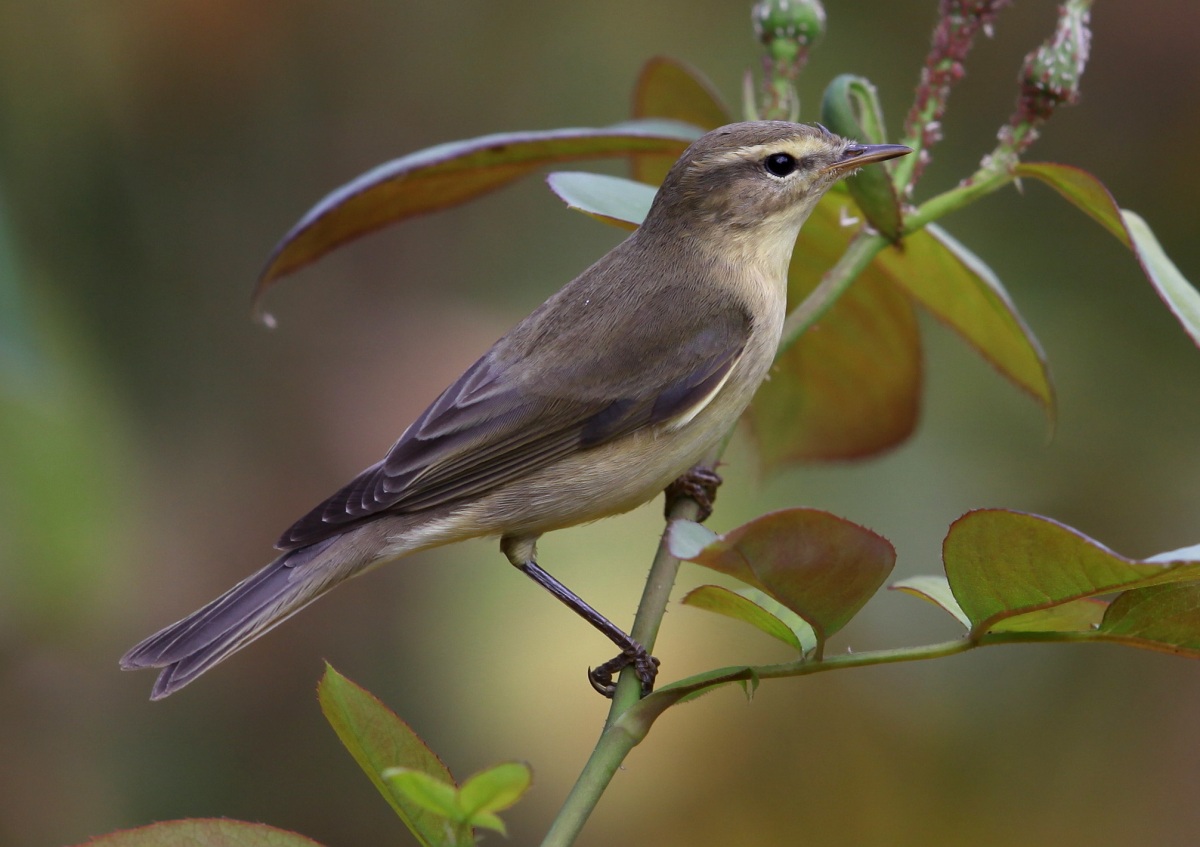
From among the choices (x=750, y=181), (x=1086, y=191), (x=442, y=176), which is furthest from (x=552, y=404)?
Answer: (x=1086, y=191)

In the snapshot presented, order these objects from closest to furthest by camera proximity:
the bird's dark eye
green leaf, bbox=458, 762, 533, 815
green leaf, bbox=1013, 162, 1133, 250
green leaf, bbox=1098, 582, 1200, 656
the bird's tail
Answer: green leaf, bbox=458, 762, 533, 815 → green leaf, bbox=1098, 582, 1200, 656 → green leaf, bbox=1013, 162, 1133, 250 → the bird's tail → the bird's dark eye

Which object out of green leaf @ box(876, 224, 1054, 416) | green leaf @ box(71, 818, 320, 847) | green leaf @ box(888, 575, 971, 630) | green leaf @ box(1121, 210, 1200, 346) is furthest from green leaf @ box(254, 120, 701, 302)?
green leaf @ box(71, 818, 320, 847)

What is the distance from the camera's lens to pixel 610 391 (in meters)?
2.36

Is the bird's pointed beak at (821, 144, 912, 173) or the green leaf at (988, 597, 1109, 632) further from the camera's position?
the bird's pointed beak at (821, 144, 912, 173)

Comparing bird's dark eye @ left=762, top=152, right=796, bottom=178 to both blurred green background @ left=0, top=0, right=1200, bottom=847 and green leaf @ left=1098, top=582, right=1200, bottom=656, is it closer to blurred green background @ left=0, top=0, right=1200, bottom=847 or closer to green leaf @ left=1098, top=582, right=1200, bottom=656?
blurred green background @ left=0, top=0, right=1200, bottom=847

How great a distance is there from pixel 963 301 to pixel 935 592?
Result: 869 mm

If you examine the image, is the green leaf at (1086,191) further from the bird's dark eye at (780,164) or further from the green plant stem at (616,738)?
the green plant stem at (616,738)

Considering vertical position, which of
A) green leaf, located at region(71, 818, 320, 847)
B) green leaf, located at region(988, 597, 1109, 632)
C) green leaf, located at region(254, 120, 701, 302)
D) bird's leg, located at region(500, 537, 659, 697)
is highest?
green leaf, located at region(254, 120, 701, 302)

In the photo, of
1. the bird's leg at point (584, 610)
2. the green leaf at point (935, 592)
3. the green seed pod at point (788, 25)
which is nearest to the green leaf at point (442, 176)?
the green seed pod at point (788, 25)

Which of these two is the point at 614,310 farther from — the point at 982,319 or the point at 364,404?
the point at 364,404

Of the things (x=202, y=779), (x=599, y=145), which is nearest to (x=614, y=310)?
(x=599, y=145)

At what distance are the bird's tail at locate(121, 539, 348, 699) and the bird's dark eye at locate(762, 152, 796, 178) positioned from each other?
3.55ft

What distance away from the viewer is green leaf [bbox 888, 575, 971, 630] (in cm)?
140

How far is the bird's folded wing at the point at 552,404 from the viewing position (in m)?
2.29
